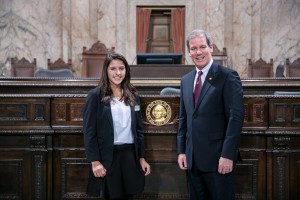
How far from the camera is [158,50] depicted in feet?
36.7

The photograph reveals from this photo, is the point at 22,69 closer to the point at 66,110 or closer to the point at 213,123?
the point at 66,110

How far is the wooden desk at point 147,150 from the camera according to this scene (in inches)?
129

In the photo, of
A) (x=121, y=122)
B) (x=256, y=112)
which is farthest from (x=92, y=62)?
(x=121, y=122)

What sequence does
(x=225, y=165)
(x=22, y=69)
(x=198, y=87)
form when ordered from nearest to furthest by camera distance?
1. (x=225, y=165)
2. (x=198, y=87)
3. (x=22, y=69)

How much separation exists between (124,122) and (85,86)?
6.03 ft

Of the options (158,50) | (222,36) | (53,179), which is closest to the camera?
(53,179)

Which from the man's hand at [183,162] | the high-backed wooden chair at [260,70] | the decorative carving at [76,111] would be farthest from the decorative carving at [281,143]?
the high-backed wooden chair at [260,70]

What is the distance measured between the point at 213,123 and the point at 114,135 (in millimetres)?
674

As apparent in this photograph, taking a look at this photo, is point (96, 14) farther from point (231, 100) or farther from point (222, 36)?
point (231, 100)

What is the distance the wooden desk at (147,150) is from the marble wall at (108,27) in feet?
24.0

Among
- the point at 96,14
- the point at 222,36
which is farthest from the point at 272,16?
the point at 96,14

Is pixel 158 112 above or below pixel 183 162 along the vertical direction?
above

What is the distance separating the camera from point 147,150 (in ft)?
11.0

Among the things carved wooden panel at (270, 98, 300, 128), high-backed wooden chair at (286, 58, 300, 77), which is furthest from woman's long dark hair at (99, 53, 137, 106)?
high-backed wooden chair at (286, 58, 300, 77)
